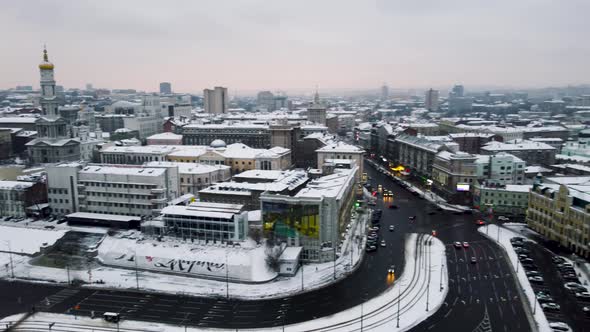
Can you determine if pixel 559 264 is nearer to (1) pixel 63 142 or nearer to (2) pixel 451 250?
(2) pixel 451 250

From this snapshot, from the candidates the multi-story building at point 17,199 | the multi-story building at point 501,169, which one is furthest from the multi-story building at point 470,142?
the multi-story building at point 17,199

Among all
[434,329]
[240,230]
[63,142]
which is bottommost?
[434,329]

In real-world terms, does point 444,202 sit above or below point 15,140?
below

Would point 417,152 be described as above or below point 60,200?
above

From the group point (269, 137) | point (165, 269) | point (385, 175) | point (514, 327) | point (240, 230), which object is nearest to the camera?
point (514, 327)

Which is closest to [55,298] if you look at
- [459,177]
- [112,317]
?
[112,317]

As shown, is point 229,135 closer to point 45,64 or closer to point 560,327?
point 45,64

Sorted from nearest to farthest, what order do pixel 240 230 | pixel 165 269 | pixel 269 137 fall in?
pixel 165 269
pixel 240 230
pixel 269 137

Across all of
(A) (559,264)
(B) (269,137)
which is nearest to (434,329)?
(A) (559,264)
